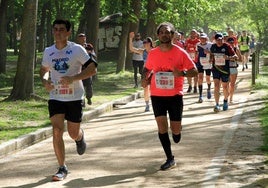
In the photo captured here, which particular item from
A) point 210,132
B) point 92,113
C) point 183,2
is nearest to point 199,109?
point 92,113

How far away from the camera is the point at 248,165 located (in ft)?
26.9

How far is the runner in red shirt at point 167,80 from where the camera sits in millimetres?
8070

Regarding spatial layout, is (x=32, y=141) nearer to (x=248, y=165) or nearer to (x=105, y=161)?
(x=105, y=161)

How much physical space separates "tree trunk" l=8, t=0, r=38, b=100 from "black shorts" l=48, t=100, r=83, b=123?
8.80m

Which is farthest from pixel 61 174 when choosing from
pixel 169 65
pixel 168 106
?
pixel 169 65

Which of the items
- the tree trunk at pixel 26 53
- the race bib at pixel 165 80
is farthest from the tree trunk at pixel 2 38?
the race bib at pixel 165 80

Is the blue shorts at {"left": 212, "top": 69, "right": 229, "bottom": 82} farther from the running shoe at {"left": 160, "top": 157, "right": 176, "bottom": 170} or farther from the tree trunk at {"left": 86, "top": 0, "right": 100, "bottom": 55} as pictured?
the tree trunk at {"left": 86, "top": 0, "right": 100, "bottom": 55}

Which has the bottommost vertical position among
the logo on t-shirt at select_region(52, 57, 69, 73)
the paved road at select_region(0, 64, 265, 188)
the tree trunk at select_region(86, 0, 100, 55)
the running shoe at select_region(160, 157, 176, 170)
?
the paved road at select_region(0, 64, 265, 188)

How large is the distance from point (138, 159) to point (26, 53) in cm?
812

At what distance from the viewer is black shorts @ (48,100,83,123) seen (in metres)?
7.56

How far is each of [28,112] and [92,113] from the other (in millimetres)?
1642

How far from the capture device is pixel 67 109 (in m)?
7.61

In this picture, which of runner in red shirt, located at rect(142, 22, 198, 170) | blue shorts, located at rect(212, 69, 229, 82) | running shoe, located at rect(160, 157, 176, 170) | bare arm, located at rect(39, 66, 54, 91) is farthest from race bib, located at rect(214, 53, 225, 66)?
bare arm, located at rect(39, 66, 54, 91)

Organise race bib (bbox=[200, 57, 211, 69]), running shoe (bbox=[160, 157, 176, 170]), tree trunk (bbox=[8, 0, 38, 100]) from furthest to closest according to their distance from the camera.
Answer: race bib (bbox=[200, 57, 211, 69]), tree trunk (bbox=[8, 0, 38, 100]), running shoe (bbox=[160, 157, 176, 170])
